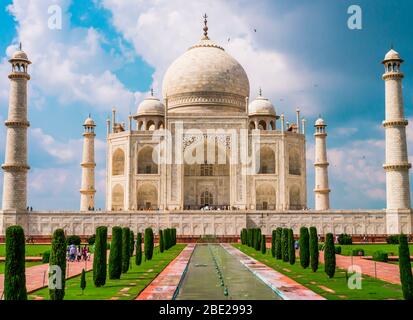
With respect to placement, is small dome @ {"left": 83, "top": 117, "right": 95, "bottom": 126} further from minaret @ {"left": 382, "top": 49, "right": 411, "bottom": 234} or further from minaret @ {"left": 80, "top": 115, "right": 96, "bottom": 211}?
minaret @ {"left": 382, "top": 49, "right": 411, "bottom": 234}

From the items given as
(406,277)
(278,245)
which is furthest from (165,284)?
(278,245)

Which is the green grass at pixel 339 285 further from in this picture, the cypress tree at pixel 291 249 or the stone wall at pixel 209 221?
the stone wall at pixel 209 221

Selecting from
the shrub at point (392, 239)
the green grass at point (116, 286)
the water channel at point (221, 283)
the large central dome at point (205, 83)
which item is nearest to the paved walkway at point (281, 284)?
the water channel at point (221, 283)

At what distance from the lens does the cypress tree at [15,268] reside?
6.66 m

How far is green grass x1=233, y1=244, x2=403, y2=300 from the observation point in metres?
8.39

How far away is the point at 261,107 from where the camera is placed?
33.3 meters

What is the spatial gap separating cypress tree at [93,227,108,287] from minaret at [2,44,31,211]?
51.9ft

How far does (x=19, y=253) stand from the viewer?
6.87m

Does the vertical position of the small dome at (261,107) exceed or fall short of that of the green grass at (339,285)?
it exceeds it

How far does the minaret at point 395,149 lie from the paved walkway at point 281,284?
13069 millimetres
